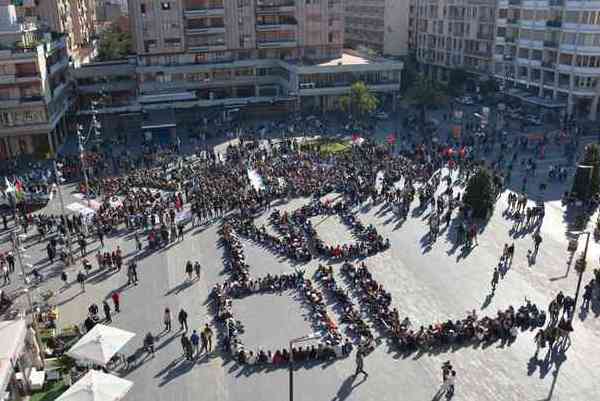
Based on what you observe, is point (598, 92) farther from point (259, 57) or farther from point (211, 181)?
point (211, 181)

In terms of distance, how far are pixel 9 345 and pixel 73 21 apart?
240 feet

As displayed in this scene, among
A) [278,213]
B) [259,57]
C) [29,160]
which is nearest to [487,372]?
[278,213]

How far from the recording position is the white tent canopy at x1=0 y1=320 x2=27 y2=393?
850 inches

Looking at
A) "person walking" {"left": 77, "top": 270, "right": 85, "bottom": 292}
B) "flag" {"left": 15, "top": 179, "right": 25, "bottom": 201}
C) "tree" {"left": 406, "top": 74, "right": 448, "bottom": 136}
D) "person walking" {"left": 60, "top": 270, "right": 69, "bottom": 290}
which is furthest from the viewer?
"tree" {"left": 406, "top": 74, "right": 448, "bottom": 136}

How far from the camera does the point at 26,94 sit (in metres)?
55.4

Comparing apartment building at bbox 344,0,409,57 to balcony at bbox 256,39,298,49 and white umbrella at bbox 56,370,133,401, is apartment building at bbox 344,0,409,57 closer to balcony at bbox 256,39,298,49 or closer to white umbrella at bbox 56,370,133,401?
balcony at bbox 256,39,298,49

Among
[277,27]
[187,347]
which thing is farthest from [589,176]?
[277,27]

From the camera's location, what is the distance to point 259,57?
246 feet

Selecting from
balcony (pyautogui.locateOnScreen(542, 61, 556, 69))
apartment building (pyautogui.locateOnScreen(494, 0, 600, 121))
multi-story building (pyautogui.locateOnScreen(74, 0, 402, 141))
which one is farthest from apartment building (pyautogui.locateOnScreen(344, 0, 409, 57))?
balcony (pyautogui.locateOnScreen(542, 61, 556, 69))

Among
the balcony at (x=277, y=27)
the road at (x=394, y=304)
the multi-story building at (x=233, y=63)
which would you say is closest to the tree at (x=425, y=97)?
the multi-story building at (x=233, y=63)

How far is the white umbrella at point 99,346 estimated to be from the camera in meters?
22.9

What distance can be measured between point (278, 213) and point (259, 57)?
132 ft

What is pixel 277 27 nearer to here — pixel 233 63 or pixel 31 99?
pixel 233 63

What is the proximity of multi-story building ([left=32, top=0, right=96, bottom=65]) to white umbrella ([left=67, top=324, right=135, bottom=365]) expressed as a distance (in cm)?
5255
